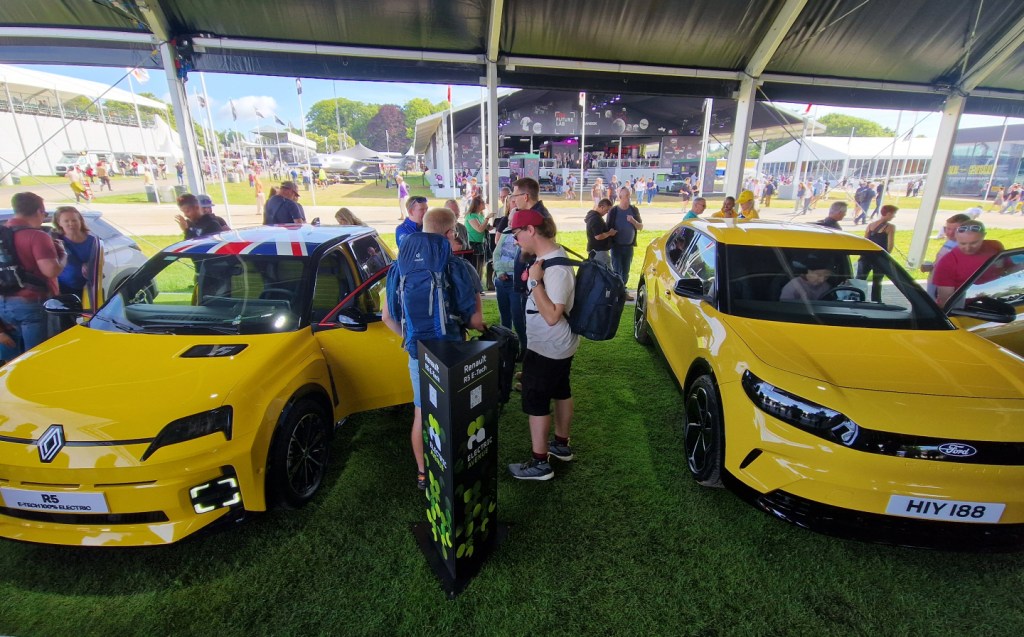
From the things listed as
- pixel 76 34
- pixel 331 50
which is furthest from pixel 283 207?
pixel 76 34

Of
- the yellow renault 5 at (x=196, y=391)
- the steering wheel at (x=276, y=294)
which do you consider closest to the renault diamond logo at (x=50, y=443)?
the yellow renault 5 at (x=196, y=391)

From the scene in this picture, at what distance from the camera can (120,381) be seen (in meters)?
2.21

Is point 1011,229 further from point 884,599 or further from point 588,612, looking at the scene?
point 588,612

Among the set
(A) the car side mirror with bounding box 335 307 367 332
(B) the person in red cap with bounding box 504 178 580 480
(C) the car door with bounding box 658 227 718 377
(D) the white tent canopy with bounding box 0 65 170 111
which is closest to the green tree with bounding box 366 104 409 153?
(D) the white tent canopy with bounding box 0 65 170 111

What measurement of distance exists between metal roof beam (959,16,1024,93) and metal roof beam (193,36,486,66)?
763cm

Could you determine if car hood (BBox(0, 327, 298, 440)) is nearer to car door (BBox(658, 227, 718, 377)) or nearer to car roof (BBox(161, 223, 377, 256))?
car roof (BBox(161, 223, 377, 256))

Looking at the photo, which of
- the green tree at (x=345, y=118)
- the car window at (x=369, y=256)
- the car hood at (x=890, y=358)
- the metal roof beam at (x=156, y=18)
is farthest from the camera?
the green tree at (x=345, y=118)

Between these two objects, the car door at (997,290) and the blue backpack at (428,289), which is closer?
the blue backpack at (428,289)

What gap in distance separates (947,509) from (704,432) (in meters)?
1.06

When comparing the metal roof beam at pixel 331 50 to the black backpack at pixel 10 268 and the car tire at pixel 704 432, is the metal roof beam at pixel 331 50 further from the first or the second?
the car tire at pixel 704 432

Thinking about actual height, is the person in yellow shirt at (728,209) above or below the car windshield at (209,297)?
above

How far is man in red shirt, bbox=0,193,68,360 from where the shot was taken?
3.58 meters

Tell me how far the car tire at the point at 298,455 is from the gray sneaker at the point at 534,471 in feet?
3.81

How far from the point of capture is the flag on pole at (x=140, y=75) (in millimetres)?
6153
